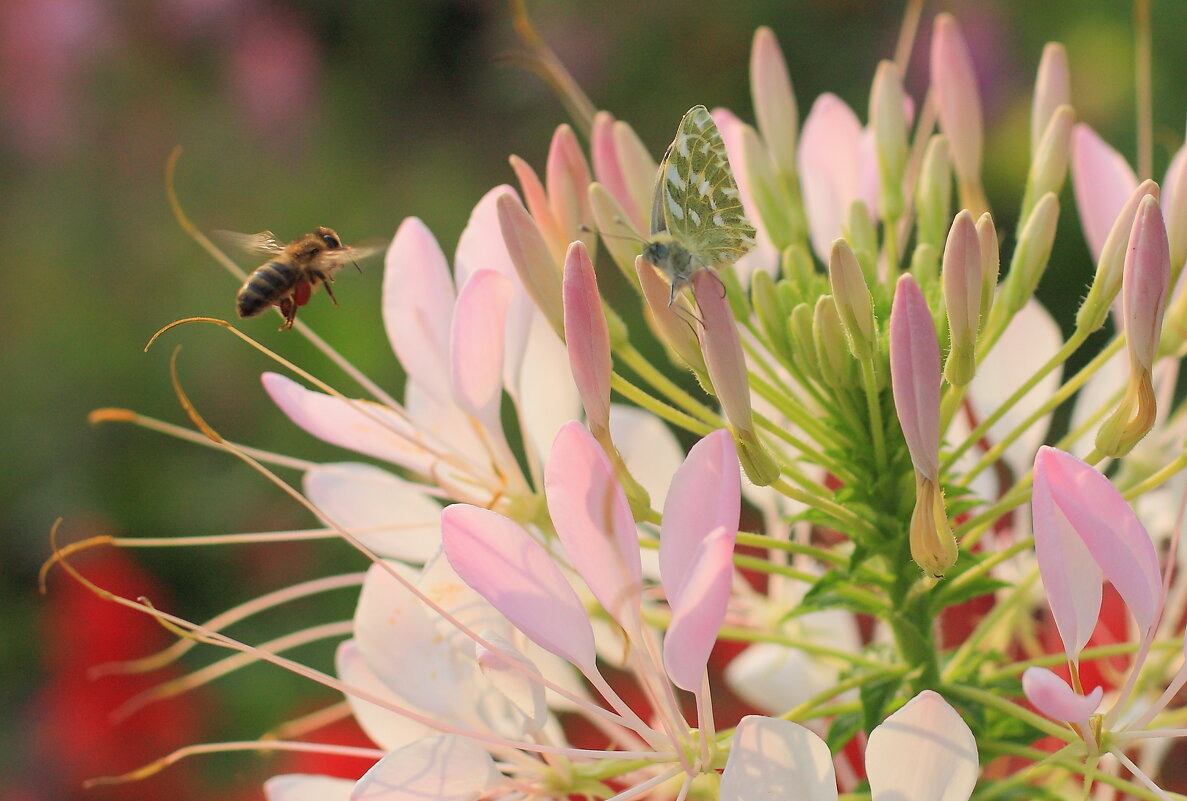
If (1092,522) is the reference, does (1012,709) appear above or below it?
below

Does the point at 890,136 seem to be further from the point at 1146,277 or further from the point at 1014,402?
the point at 1146,277

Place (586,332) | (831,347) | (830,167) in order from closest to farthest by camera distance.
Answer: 1. (586,332)
2. (831,347)
3. (830,167)

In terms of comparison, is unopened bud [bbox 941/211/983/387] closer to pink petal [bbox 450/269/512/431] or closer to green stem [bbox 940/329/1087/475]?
green stem [bbox 940/329/1087/475]

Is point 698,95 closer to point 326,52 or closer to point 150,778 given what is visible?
point 326,52

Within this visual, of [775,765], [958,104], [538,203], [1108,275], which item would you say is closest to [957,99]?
[958,104]

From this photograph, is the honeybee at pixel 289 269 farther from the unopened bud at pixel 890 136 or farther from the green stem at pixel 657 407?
the unopened bud at pixel 890 136

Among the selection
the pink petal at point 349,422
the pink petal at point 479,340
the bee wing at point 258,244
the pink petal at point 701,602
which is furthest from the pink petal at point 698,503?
the bee wing at point 258,244

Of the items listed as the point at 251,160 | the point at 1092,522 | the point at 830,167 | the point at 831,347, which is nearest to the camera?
the point at 1092,522
